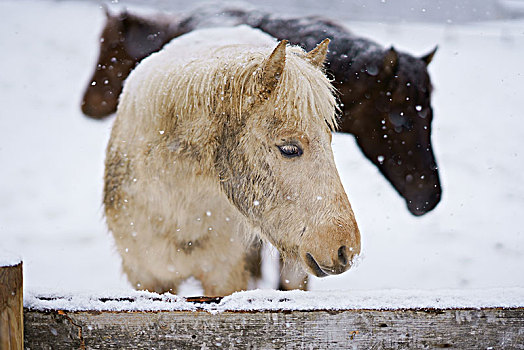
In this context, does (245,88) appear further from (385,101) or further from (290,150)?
(385,101)

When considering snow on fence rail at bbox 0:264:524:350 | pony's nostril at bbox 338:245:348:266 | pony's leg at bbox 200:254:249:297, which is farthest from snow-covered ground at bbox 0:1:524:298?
snow on fence rail at bbox 0:264:524:350

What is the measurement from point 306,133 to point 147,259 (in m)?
1.06

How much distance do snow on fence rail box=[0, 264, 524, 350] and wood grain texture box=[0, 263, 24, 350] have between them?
0.08 meters

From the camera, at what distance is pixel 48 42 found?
17.5ft

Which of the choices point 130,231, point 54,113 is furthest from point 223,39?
point 54,113

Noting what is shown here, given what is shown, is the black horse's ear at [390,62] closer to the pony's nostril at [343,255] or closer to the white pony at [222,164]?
the white pony at [222,164]

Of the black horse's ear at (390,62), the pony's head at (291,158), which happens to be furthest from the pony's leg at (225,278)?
the black horse's ear at (390,62)

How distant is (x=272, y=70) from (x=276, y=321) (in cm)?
81

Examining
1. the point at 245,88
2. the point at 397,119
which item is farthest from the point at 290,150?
the point at 397,119

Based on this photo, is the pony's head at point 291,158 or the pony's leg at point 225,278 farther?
the pony's leg at point 225,278

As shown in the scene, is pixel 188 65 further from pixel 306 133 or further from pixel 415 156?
pixel 415 156

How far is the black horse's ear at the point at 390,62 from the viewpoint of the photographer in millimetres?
2766

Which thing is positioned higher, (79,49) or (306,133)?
(79,49)

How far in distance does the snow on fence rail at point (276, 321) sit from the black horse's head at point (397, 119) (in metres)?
1.73
